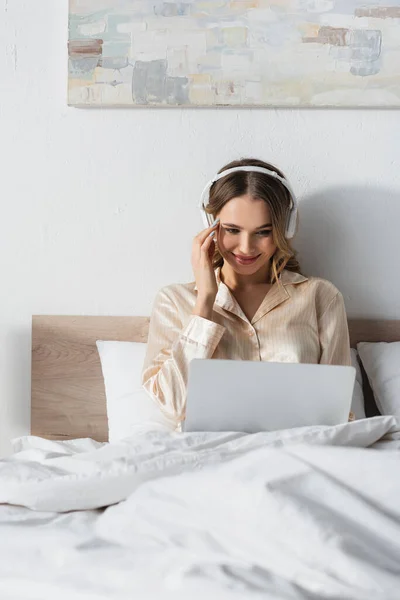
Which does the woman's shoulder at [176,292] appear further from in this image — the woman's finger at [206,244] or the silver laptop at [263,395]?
the silver laptop at [263,395]

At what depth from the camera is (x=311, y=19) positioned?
2.18 meters

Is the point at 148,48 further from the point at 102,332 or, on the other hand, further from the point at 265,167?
the point at 102,332

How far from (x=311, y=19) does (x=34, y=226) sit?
99 centimetres

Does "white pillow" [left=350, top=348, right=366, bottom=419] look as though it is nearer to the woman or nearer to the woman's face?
the woman

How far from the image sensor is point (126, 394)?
2049 millimetres

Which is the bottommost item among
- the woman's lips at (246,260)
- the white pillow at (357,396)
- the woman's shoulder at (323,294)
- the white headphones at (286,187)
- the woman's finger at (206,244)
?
the white pillow at (357,396)

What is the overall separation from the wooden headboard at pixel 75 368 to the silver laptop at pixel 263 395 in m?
0.70

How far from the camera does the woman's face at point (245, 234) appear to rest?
2.01 metres

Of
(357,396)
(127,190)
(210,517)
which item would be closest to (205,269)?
(127,190)

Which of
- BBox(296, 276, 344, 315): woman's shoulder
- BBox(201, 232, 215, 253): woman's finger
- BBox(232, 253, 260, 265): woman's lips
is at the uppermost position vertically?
BBox(201, 232, 215, 253): woman's finger

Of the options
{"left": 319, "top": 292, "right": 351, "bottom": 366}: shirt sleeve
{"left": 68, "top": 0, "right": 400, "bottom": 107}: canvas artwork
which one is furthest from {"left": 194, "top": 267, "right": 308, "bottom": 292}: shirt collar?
{"left": 68, "top": 0, "right": 400, "bottom": 107}: canvas artwork

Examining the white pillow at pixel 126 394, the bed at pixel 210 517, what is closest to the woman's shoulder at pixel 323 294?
the white pillow at pixel 126 394

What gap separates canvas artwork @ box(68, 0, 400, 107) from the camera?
218 centimetres

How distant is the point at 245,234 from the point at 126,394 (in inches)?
20.7
